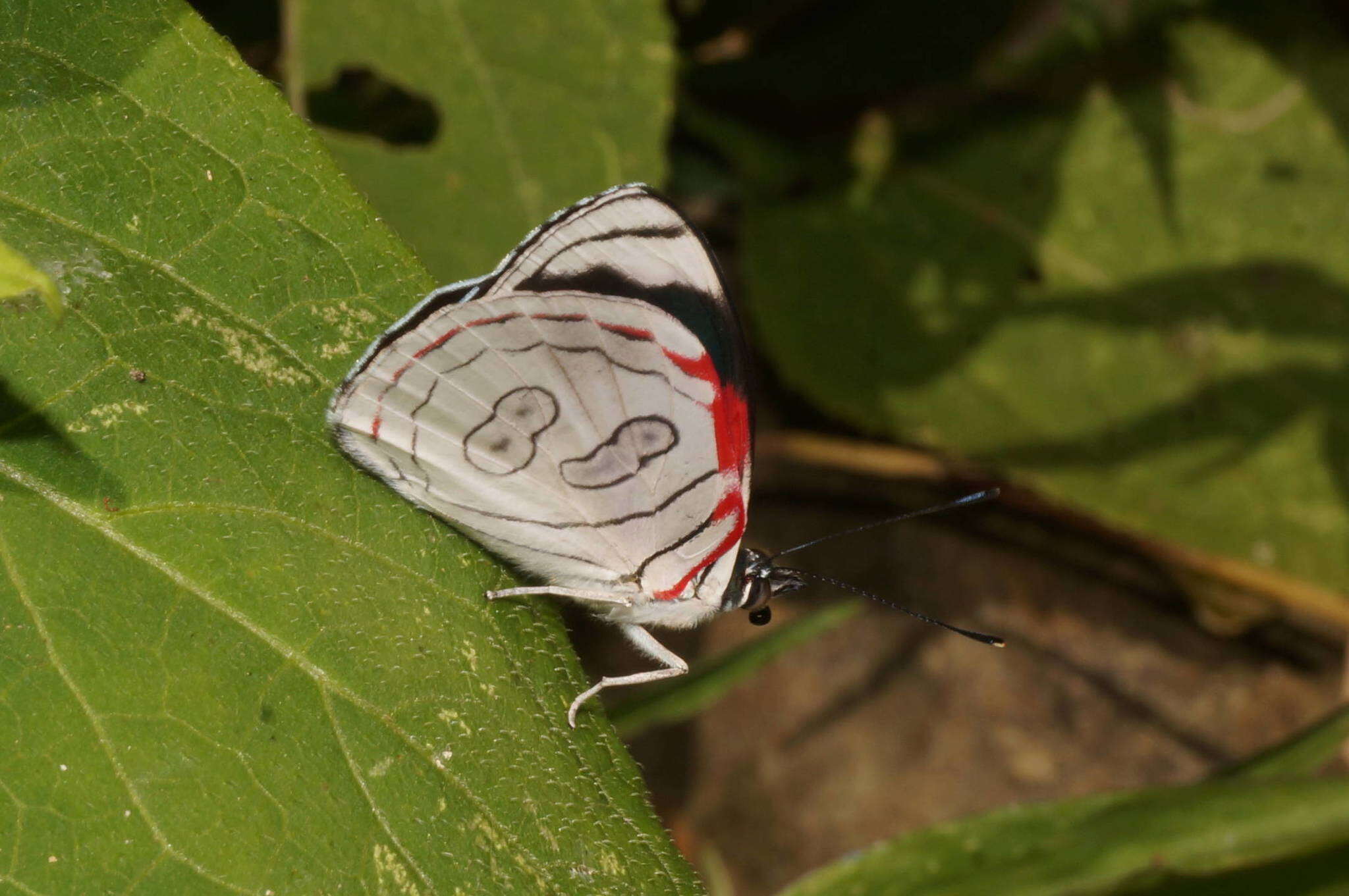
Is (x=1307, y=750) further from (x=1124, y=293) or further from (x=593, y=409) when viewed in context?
(x=593, y=409)

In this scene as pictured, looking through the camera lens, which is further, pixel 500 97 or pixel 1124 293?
pixel 1124 293

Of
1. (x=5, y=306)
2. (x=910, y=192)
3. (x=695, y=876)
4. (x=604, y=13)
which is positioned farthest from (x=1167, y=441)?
(x=5, y=306)

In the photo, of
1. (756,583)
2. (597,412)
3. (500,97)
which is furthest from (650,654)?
(500,97)

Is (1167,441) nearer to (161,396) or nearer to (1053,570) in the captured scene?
(1053,570)

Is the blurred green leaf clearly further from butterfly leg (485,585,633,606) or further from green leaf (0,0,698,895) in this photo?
green leaf (0,0,698,895)

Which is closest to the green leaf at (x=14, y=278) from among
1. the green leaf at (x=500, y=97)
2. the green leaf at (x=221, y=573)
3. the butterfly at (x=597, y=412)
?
the green leaf at (x=221, y=573)

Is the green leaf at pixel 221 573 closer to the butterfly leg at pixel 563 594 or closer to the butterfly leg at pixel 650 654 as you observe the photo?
the butterfly leg at pixel 563 594

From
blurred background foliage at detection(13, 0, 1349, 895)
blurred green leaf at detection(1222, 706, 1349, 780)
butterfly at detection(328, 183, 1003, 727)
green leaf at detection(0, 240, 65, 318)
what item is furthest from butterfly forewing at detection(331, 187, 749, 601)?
blurred background foliage at detection(13, 0, 1349, 895)
